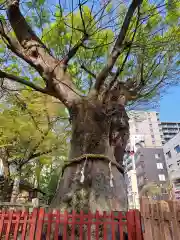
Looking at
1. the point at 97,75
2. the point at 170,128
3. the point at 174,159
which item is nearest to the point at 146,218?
the point at 97,75

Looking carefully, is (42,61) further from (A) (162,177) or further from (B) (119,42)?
(A) (162,177)

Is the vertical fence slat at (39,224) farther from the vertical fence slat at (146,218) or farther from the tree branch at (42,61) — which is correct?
the tree branch at (42,61)

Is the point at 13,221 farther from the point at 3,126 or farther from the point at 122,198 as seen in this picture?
the point at 3,126

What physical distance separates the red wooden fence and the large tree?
0.58 m

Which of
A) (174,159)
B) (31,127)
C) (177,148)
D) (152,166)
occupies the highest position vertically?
(177,148)

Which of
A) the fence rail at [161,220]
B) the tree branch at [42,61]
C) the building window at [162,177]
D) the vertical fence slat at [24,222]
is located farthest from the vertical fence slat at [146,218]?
the building window at [162,177]

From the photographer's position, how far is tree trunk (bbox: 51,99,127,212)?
10.6ft

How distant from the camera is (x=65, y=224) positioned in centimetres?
256

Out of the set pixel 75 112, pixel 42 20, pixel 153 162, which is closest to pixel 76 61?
pixel 42 20

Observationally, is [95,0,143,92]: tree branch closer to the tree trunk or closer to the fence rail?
the tree trunk

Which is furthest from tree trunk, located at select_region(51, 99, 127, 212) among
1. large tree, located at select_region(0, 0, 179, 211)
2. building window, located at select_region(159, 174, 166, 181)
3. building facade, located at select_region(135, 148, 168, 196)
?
building window, located at select_region(159, 174, 166, 181)

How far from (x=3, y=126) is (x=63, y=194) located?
654cm

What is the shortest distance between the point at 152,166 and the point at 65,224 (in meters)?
39.5

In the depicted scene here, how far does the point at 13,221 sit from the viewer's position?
268cm
